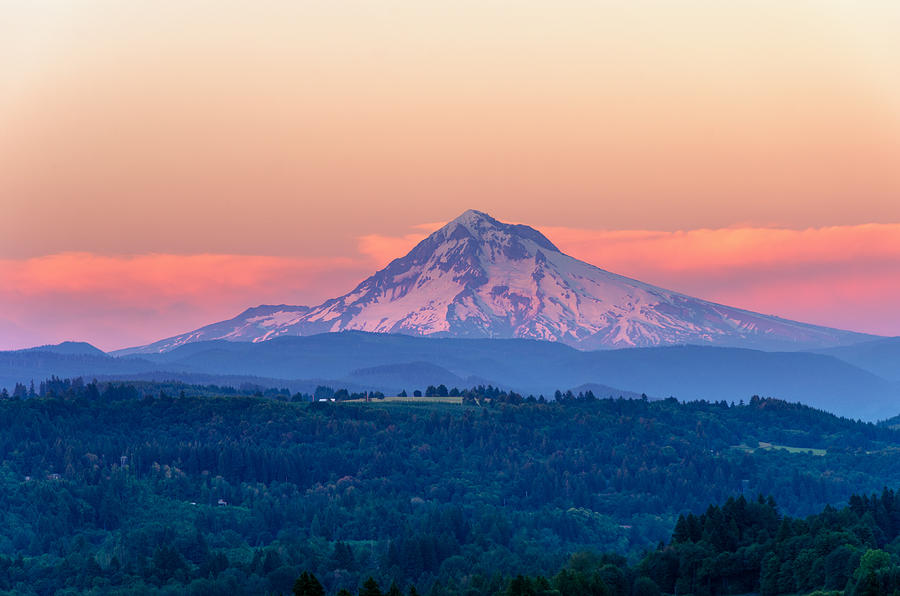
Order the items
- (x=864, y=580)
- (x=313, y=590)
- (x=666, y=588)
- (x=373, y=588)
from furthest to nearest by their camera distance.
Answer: (x=666, y=588)
(x=864, y=580)
(x=373, y=588)
(x=313, y=590)

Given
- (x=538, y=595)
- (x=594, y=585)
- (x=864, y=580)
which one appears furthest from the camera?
(x=594, y=585)

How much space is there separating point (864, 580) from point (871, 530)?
51.1m

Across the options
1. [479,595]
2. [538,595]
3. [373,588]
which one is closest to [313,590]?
[373,588]

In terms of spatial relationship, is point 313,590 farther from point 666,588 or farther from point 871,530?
point 871,530

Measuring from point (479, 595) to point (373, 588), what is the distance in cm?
6017

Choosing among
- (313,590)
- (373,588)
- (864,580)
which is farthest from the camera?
(864,580)

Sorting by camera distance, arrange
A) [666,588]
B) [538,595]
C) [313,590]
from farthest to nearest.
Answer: [666,588], [538,595], [313,590]

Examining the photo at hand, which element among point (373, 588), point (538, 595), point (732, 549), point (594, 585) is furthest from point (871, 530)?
point (373, 588)

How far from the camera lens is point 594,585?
176 meters

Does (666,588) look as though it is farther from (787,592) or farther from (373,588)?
(373,588)

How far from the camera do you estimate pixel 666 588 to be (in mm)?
189750

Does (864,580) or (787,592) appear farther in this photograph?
(787,592)

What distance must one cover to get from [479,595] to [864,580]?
2283 inches

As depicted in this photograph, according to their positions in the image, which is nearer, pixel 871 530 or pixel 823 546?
pixel 823 546
